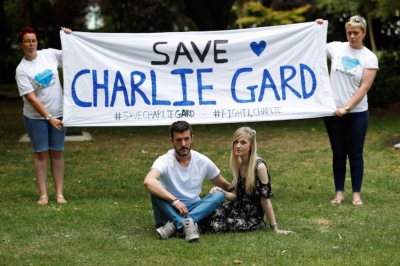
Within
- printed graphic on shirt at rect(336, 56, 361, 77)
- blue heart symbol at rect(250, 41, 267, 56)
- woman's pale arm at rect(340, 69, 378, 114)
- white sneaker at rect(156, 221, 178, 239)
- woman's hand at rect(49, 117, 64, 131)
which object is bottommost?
white sneaker at rect(156, 221, 178, 239)

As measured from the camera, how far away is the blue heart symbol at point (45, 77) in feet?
26.7

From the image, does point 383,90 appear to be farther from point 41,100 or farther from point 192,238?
point 192,238

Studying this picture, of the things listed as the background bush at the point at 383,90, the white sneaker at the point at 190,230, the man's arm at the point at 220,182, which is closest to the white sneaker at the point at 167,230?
the white sneaker at the point at 190,230

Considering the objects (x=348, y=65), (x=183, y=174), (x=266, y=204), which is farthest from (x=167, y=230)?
(x=348, y=65)

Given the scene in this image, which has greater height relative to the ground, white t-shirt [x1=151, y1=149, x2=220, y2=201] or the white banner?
the white banner

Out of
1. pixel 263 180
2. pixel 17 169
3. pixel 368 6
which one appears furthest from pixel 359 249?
A: pixel 368 6

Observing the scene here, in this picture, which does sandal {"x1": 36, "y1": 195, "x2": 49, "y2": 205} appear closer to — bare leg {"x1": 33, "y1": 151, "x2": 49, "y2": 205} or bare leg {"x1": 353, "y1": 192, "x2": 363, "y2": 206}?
bare leg {"x1": 33, "y1": 151, "x2": 49, "y2": 205}

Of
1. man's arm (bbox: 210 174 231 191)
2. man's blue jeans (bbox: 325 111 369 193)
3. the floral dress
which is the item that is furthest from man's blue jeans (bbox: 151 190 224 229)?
man's blue jeans (bbox: 325 111 369 193)

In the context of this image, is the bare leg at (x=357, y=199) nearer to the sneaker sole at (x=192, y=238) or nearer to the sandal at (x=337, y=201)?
the sandal at (x=337, y=201)

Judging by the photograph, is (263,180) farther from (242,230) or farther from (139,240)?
(139,240)

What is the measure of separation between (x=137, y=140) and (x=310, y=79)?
646 cm

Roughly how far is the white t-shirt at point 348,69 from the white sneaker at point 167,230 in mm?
2452

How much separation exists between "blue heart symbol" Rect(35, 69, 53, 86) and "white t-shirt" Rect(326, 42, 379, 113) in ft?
9.81

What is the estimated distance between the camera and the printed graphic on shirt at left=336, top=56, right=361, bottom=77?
7965 millimetres
